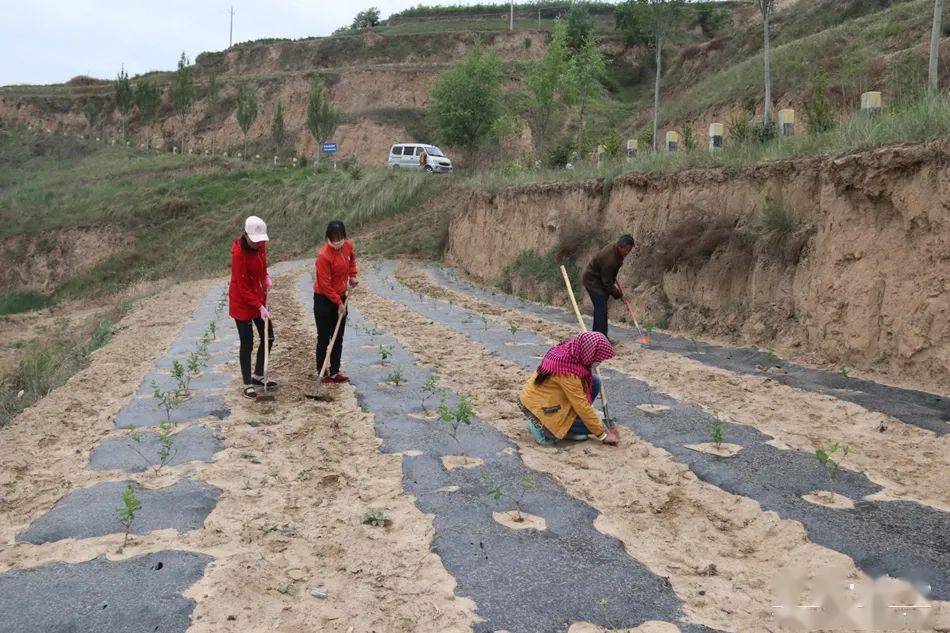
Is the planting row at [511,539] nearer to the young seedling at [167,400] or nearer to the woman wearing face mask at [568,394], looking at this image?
the woman wearing face mask at [568,394]

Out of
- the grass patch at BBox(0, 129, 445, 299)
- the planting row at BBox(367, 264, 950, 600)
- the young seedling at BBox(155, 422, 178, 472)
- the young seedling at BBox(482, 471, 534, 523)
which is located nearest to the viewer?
the planting row at BBox(367, 264, 950, 600)

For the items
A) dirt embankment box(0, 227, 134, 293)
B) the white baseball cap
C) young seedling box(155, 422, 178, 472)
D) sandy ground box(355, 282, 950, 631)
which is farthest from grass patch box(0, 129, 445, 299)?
sandy ground box(355, 282, 950, 631)

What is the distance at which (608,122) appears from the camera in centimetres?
4053

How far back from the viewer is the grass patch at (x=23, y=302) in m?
28.8

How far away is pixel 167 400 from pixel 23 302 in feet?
90.8

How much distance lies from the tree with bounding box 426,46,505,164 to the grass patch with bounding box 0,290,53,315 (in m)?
17.3

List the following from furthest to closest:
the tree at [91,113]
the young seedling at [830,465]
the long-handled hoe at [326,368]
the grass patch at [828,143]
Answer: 1. the tree at [91,113]
2. the grass patch at [828,143]
3. the long-handled hoe at [326,368]
4. the young seedling at [830,465]

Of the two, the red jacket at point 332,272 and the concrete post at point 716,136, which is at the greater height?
the concrete post at point 716,136

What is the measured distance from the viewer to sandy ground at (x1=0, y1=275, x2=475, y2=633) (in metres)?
3.31

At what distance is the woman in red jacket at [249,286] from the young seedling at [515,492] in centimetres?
311

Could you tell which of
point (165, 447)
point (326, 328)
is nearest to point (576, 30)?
point (326, 328)

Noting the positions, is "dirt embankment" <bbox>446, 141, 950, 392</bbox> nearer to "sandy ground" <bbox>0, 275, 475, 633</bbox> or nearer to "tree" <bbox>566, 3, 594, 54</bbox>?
"sandy ground" <bbox>0, 275, 475, 633</bbox>

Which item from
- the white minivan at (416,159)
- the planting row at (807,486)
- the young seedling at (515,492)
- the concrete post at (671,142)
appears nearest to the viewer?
the planting row at (807,486)

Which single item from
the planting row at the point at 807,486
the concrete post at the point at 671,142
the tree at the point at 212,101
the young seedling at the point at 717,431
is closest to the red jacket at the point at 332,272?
the planting row at the point at 807,486
